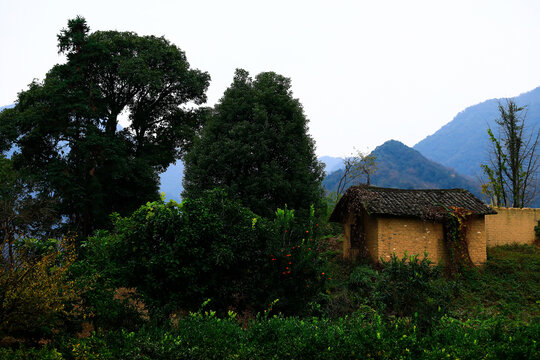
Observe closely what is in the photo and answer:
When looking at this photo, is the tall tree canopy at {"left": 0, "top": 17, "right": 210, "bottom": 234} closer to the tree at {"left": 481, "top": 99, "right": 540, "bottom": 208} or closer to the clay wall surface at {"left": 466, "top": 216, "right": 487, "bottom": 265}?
the clay wall surface at {"left": 466, "top": 216, "right": 487, "bottom": 265}

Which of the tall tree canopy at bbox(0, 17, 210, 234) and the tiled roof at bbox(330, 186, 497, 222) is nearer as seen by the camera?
the tiled roof at bbox(330, 186, 497, 222)

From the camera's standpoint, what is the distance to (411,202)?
16625 mm

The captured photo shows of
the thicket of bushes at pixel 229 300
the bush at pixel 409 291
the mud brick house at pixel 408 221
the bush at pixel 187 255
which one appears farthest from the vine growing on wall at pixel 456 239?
the bush at pixel 187 255

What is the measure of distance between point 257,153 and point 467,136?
148691mm

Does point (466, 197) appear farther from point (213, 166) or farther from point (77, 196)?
point (77, 196)

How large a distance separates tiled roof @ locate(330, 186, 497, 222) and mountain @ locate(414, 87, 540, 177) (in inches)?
4445

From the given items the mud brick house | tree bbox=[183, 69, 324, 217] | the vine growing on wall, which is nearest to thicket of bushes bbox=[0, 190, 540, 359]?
the vine growing on wall

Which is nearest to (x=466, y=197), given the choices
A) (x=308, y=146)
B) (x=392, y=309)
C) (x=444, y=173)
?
(x=308, y=146)

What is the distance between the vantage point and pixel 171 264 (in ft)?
30.4

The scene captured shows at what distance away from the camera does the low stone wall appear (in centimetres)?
2017

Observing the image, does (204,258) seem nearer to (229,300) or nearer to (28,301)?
(229,300)

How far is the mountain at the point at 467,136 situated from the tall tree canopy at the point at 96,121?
381ft

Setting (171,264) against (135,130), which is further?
(135,130)

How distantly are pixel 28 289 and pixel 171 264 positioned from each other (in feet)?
13.6
